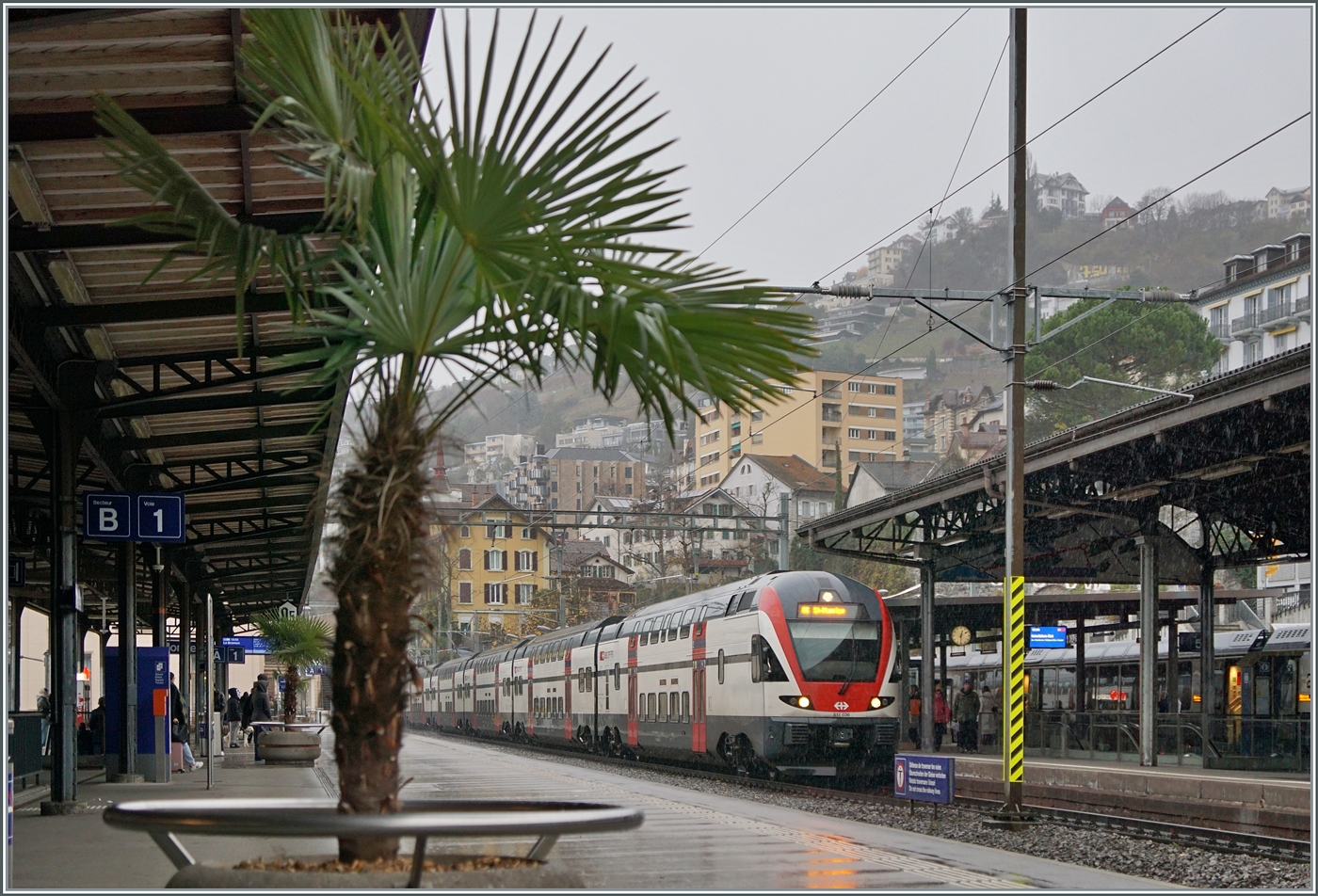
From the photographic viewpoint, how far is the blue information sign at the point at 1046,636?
34.9 m

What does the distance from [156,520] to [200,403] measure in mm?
1627

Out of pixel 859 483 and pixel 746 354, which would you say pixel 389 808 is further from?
pixel 859 483

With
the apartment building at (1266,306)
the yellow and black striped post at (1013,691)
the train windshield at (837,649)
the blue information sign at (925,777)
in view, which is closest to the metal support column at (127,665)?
the train windshield at (837,649)

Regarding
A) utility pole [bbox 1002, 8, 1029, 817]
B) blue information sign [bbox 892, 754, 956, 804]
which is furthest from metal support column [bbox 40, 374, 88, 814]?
utility pole [bbox 1002, 8, 1029, 817]

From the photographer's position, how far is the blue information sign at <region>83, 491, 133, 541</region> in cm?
1664

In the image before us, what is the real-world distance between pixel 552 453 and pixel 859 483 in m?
62.4

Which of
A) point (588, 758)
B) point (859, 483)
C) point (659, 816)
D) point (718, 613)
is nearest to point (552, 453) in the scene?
point (859, 483)

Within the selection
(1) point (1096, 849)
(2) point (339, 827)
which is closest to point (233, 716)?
(1) point (1096, 849)

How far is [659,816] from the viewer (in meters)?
15.0

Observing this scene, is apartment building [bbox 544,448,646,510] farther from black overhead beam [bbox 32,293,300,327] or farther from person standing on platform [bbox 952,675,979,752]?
black overhead beam [bbox 32,293,300,327]

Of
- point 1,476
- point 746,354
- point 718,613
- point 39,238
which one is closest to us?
point 746,354

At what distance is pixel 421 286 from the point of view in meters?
6.43

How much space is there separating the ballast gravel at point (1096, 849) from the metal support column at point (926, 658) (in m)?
9.59

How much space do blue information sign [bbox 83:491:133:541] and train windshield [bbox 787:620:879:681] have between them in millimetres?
10135
